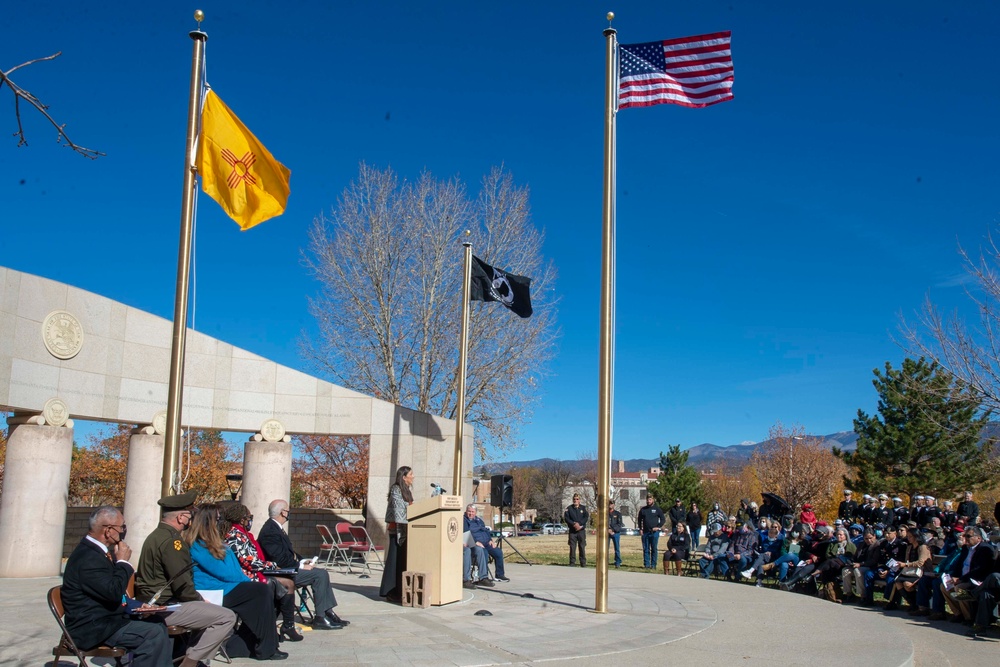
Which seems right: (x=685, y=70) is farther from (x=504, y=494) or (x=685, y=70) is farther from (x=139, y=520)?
(x=139, y=520)

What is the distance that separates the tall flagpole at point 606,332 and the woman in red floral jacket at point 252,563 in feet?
12.5

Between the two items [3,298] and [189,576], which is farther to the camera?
[3,298]

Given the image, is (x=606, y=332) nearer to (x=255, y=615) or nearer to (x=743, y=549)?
(x=255, y=615)

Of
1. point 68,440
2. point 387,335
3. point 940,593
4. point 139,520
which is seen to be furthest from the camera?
point 387,335

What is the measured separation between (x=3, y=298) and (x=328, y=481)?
27.2 meters

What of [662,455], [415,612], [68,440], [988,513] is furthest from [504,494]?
[988,513]

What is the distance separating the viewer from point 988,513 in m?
45.0

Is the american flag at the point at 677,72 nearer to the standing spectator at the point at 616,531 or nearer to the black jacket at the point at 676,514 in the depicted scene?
the standing spectator at the point at 616,531

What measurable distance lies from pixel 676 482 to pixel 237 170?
43019 millimetres

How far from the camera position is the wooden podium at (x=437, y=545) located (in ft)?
35.0

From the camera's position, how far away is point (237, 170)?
8.34 m

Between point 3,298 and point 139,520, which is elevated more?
point 3,298

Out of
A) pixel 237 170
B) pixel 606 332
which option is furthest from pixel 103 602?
pixel 606 332

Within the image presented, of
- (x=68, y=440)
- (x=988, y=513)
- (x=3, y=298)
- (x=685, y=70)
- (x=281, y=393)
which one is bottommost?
(x=988, y=513)
